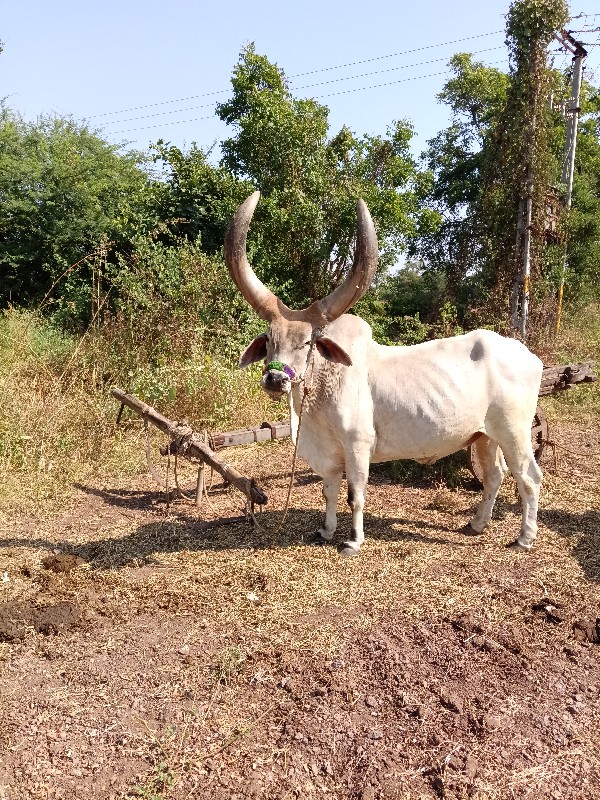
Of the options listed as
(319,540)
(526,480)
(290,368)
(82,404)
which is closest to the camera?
(290,368)

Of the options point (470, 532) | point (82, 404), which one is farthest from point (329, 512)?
point (82, 404)

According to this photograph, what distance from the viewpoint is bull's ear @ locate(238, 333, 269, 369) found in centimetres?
467

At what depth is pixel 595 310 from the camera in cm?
1658

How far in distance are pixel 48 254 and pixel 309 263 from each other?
188 inches

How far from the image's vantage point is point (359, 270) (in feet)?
14.0

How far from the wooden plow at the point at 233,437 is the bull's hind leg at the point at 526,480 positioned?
0.78 m

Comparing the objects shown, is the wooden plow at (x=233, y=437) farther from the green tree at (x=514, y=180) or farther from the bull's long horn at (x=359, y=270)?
the green tree at (x=514, y=180)

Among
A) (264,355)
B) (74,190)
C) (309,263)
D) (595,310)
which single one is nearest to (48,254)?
(74,190)

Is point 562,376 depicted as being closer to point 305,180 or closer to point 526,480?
point 526,480

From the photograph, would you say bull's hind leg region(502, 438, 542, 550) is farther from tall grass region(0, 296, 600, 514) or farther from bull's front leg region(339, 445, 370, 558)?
tall grass region(0, 296, 600, 514)

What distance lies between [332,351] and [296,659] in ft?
6.55

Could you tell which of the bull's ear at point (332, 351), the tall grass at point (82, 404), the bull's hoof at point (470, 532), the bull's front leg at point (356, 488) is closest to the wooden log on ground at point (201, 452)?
the bull's front leg at point (356, 488)

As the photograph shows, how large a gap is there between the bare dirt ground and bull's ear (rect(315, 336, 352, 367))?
155cm

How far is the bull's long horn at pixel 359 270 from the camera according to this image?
414 centimetres
